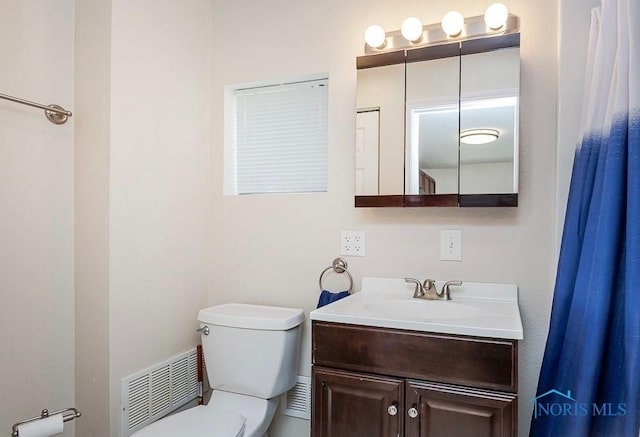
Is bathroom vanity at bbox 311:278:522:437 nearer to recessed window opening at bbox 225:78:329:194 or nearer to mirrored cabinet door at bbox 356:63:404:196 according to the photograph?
mirrored cabinet door at bbox 356:63:404:196

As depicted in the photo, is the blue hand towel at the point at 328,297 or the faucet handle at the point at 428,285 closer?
the faucet handle at the point at 428,285

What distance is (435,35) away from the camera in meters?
1.66

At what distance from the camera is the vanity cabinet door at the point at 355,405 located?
1.27 meters

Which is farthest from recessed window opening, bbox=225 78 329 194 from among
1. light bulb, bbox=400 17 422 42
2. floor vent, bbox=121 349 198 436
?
floor vent, bbox=121 349 198 436

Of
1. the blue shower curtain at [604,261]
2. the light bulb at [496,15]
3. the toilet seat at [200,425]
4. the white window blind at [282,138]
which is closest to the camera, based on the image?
the blue shower curtain at [604,261]

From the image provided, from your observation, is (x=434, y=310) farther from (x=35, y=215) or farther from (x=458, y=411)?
(x=35, y=215)

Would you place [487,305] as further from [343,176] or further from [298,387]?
[298,387]

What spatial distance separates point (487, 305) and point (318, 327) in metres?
0.65

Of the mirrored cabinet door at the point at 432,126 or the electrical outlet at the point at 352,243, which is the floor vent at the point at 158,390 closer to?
the electrical outlet at the point at 352,243

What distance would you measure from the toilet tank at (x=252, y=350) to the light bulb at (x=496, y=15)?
141cm

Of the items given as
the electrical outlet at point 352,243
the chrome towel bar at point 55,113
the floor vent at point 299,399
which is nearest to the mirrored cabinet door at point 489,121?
the electrical outlet at point 352,243

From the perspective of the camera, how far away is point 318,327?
1.38 meters

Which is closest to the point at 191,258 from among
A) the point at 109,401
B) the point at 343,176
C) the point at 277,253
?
the point at 277,253

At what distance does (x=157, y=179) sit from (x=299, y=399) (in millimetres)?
1199
